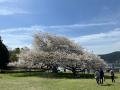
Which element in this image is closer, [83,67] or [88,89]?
[88,89]

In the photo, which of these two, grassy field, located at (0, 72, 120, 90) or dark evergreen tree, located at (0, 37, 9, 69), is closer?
grassy field, located at (0, 72, 120, 90)

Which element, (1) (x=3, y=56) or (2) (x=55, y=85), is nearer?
(2) (x=55, y=85)

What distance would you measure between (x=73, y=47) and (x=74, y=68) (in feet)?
25.5

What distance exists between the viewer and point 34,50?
234 feet

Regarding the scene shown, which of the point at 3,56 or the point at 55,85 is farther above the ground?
the point at 3,56

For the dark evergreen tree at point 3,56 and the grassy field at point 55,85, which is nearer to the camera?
the grassy field at point 55,85

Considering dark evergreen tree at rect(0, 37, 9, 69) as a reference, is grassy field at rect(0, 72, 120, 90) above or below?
below

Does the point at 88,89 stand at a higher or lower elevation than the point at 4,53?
lower

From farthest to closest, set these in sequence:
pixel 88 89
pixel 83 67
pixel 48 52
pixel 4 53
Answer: pixel 4 53 → pixel 48 52 → pixel 83 67 → pixel 88 89

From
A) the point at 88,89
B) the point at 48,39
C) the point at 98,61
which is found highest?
the point at 48,39

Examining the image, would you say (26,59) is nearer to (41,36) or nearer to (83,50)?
(41,36)

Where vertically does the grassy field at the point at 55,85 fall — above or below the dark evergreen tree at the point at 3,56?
below

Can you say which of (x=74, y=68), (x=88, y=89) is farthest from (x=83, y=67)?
(x=88, y=89)

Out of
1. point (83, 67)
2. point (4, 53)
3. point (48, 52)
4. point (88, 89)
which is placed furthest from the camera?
point (4, 53)
